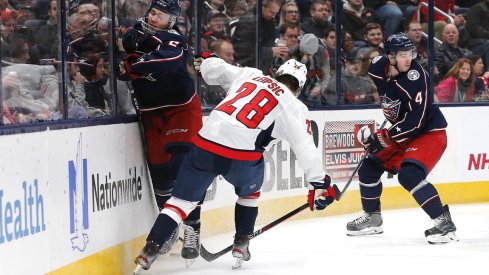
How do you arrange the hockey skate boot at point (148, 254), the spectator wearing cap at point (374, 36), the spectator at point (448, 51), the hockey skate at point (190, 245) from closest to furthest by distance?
the hockey skate boot at point (148, 254)
the hockey skate at point (190, 245)
the spectator wearing cap at point (374, 36)
the spectator at point (448, 51)

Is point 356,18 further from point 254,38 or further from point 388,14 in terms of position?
point 254,38

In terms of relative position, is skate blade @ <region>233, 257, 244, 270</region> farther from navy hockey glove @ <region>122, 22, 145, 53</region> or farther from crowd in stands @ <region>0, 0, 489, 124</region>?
navy hockey glove @ <region>122, 22, 145, 53</region>

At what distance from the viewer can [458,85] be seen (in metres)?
9.15

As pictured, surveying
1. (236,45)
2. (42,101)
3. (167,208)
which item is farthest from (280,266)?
(236,45)

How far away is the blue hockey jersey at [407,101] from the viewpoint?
21.6 ft

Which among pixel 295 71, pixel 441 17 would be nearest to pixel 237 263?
pixel 295 71

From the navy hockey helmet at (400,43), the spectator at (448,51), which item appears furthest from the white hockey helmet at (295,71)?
the spectator at (448,51)

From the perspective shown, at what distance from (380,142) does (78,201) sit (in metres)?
2.57

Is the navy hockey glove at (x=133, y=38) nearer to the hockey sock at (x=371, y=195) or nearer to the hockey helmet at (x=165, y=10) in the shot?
the hockey helmet at (x=165, y=10)

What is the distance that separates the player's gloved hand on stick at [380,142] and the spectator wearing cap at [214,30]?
123cm

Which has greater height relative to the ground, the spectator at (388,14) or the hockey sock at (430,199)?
the spectator at (388,14)

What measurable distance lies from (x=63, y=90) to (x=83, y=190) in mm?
472

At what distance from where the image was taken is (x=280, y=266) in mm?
5777

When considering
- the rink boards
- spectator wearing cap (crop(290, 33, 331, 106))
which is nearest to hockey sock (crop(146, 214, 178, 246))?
the rink boards
